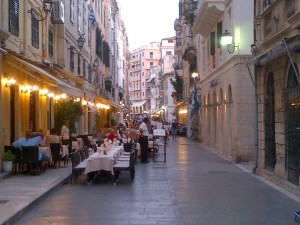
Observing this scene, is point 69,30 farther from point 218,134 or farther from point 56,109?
point 218,134

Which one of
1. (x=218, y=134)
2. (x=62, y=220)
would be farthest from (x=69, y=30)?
(x=62, y=220)

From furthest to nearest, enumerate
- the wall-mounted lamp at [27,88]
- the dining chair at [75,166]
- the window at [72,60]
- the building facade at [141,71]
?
the building facade at [141,71], the window at [72,60], the wall-mounted lamp at [27,88], the dining chair at [75,166]

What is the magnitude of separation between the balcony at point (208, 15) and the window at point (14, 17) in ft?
35.1

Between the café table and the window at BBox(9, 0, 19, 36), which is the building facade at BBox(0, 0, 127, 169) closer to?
the window at BBox(9, 0, 19, 36)

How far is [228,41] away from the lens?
20.4m

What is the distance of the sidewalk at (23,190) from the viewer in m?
9.55

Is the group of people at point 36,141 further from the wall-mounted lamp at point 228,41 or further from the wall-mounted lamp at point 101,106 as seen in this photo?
the wall-mounted lamp at point 101,106

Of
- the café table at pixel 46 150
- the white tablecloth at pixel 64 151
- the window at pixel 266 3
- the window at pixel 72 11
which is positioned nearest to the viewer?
the window at pixel 266 3

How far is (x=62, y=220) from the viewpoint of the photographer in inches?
372

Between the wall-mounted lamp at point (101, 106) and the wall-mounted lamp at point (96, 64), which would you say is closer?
the wall-mounted lamp at point (96, 64)

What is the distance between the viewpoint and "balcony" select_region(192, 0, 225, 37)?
25281 mm

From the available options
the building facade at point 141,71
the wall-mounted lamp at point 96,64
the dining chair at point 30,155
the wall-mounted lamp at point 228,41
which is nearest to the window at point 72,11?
the wall-mounted lamp at point 96,64

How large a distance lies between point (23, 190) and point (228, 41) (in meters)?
11.0

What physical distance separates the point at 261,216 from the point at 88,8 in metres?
30.6
